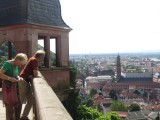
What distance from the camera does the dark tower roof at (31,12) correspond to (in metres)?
10.6

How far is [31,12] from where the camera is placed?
10.7m

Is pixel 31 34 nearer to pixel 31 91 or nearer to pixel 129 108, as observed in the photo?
pixel 31 91

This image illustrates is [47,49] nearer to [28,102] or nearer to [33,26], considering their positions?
[33,26]

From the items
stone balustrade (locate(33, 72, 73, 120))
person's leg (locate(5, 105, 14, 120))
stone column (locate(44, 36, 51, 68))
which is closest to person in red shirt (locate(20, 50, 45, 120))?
person's leg (locate(5, 105, 14, 120))

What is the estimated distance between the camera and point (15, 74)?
4.86 meters

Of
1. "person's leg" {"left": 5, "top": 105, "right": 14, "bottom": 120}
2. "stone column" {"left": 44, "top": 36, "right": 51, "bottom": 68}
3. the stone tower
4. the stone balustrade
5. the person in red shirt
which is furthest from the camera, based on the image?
"stone column" {"left": 44, "top": 36, "right": 51, "bottom": 68}

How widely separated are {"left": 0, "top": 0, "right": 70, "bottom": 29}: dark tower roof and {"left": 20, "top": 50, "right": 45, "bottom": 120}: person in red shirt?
5.02 m

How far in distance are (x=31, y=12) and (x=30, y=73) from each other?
17.7 ft

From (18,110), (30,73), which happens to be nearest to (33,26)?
(30,73)

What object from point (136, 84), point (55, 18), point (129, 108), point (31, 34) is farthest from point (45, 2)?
point (136, 84)

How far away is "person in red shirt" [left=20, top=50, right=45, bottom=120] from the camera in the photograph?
526 centimetres

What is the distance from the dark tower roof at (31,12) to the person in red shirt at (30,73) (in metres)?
5.02

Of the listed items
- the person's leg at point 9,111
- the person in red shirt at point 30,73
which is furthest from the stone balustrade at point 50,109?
the person in red shirt at point 30,73

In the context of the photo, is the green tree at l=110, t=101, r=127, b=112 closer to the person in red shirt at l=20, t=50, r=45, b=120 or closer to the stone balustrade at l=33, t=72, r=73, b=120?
the person in red shirt at l=20, t=50, r=45, b=120
